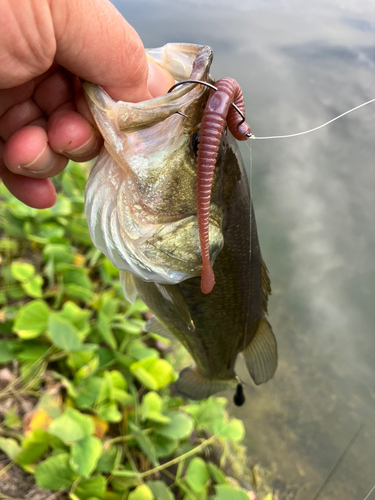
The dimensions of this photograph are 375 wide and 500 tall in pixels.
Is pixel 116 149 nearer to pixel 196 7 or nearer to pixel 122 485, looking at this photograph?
pixel 122 485

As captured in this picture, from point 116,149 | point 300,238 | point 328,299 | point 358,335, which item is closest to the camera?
point 116,149

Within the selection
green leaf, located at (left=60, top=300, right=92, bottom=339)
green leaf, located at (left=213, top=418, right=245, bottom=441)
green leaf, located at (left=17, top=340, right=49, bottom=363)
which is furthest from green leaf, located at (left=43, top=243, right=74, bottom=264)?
green leaf, located at (left=213, top=418, right=245, bottom=441)

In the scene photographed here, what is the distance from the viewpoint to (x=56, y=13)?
30.4 inches

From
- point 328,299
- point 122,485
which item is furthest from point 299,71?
point 122,485

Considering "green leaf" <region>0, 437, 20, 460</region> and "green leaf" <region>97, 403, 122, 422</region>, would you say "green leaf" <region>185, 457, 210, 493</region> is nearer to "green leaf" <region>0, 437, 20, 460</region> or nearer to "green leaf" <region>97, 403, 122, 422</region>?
"green leaf" <region>97, 403, 122, 422</region>

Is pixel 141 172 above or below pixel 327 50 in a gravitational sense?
above

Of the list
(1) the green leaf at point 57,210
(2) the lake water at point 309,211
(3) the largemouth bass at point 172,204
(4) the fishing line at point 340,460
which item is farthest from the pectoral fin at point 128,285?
(4) the fishing line at point 340,460

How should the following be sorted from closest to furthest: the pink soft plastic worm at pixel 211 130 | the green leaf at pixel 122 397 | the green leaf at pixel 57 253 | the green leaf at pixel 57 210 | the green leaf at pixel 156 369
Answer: the pink soft plastic worm at pixel 211 130 → the green leaf at pixel 122 397 → the green leaf at pixel 156 369 → the green leaf at pixel 57 253 → the green leaf at pixel 57 210

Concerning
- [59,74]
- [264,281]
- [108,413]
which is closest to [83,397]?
[108,413]

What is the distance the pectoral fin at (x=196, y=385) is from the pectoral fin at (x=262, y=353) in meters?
0.30

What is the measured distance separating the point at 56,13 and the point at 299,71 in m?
3.47

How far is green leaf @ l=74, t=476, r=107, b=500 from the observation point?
64.9 inches

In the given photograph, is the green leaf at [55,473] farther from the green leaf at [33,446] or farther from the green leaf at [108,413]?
the green leaf at [108,413]

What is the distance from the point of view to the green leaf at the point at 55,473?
5.15ft
